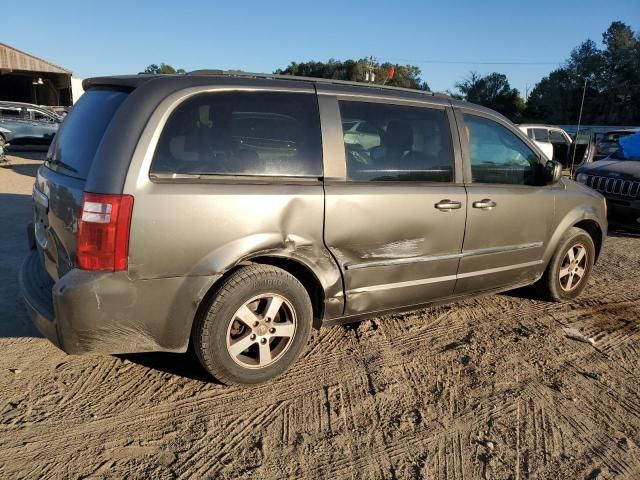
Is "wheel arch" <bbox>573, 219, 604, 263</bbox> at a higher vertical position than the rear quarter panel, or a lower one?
lower

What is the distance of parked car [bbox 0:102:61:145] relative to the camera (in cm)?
1788

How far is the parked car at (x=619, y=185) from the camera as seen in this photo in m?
7.74

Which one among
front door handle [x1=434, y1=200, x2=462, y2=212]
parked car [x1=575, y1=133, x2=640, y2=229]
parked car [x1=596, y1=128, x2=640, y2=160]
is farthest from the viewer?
parked car [x1=596, y1=128, x2=640, y2=160]

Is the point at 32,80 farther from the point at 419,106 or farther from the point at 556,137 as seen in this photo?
the point at 419,106

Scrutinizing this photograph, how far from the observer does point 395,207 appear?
140 inches

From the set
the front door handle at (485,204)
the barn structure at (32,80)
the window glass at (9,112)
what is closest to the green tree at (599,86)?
the barn structure at (32,80)

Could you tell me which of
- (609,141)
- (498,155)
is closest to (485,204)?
(498,155)

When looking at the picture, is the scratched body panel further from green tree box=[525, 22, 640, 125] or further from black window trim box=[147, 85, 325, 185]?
green tree box=[525, 22, 640, 125]

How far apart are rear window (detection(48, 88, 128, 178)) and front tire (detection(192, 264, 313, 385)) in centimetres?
105

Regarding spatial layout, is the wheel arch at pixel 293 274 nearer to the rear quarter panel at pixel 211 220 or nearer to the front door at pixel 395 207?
the rear quarter panel at pixel 211 220

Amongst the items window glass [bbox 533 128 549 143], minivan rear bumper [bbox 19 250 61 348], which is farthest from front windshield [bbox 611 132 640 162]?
minivan rear bumper [bbox 19 250 61 348]

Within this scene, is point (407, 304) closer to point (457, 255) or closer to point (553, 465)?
point (457, 255)

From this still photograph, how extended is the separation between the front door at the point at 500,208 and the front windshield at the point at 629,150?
5.61 meters

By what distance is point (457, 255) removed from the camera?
3953 millimetres
